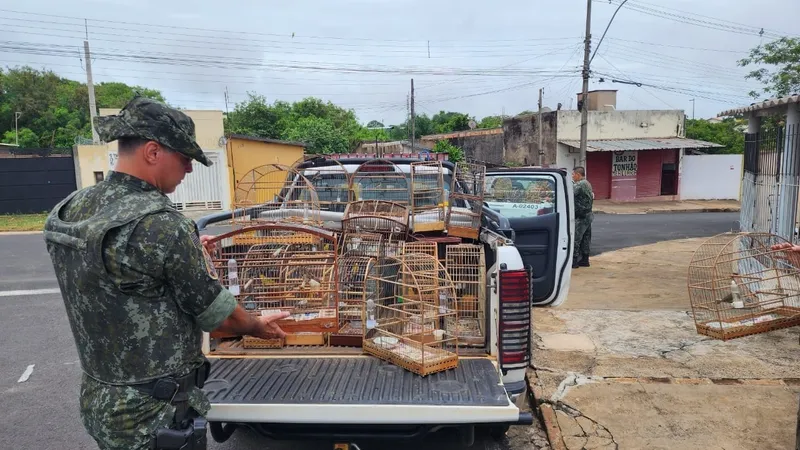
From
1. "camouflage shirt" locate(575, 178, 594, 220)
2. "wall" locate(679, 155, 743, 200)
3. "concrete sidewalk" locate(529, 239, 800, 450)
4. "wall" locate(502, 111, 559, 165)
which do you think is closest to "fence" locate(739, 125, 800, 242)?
"concrete sidewalk" locate(529, 239, 800, 450)

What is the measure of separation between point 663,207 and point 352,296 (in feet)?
65.5

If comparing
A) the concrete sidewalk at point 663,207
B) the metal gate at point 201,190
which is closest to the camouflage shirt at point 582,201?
the concrete sidewalk at point 663,207

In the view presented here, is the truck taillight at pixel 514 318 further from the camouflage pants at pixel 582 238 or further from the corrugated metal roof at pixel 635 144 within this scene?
the corrugated metal roof at pixel 635 144

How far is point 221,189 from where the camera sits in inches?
749

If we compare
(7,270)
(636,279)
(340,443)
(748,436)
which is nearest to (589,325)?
(748,436)

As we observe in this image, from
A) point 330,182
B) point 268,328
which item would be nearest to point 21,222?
point 330,182

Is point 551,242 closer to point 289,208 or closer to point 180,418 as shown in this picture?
point 289,208

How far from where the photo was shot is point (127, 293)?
1.87 meters

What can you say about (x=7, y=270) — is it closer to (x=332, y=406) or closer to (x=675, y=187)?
(x=332, y=406)

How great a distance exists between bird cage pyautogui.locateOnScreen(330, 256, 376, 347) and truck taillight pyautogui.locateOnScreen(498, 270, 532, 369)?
0.86 meters

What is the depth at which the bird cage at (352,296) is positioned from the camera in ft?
11.3

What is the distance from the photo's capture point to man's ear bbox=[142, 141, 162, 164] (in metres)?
1.94

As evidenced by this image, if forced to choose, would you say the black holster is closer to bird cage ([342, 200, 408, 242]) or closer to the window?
bird cage ([342, 200, 408, 242])

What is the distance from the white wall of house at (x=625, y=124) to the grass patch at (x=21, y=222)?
64.4 ft
